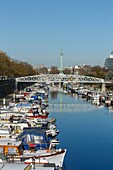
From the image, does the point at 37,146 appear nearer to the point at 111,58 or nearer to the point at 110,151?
the point at 110,151

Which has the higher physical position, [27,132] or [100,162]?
[27,132]

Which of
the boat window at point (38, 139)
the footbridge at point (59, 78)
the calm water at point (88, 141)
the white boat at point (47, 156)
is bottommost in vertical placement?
the calm water at point (88, 141)

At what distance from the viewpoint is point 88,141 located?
1605cm

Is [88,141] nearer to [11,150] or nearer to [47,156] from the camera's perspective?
[47,156]

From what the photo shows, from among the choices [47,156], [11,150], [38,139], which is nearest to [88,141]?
[38,139]

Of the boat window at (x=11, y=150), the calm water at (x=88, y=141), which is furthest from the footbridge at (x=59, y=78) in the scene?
the boat window at (x=11, y=150)

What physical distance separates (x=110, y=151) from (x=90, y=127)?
630cm

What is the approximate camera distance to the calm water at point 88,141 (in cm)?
1223

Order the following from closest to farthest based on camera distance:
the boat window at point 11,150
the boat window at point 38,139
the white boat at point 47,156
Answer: the white boat at point 47,156, the boat window at point 11,150, the boat window at point 38,139

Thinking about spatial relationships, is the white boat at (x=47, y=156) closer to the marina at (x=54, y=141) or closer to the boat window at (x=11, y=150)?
the marina at (x=54, y=141)

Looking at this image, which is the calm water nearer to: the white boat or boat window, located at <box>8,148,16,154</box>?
the white boat

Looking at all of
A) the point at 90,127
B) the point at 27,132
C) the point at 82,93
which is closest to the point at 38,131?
the point at 27,132

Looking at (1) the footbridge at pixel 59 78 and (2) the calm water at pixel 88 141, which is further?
(1) the footbridge at pixel 59 78

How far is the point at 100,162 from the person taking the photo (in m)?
12.4
